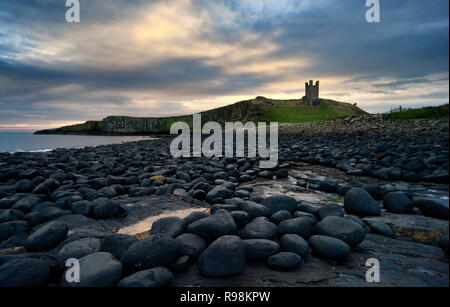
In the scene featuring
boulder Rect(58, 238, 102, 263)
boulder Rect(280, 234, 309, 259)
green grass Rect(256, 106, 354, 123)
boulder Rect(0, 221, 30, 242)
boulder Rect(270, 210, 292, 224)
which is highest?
Result: green grass Rect(256, 106, 354, 123)

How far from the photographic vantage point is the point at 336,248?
189 cm

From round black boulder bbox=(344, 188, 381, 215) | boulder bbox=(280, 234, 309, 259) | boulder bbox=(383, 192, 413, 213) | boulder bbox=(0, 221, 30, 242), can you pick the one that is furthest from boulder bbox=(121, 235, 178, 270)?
boulder bbox=(383, 192, 413, 213)

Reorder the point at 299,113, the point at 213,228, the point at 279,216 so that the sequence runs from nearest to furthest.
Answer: the point at 213,228
the point at 279,216
the point at 299,113

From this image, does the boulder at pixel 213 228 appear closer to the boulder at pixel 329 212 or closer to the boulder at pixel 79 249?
the boulder at pixel 79 249

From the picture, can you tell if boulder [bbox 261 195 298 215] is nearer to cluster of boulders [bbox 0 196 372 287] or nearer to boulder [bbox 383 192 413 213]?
cluster of boulders [bbox 0 196 372 287]

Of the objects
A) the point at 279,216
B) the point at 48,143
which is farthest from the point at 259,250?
the point at 48,143

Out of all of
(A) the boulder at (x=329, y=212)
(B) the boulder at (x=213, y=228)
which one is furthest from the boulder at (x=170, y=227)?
(A) the boulder at (x=329, y=212)

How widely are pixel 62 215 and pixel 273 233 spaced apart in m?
2.87

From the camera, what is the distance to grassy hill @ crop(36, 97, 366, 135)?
7169 centimetres

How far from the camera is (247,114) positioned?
286ft

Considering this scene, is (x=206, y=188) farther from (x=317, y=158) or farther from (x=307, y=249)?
(x=317, y=158)

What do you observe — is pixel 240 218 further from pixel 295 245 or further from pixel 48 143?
pixel 48 143

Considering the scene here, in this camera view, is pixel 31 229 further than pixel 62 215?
No
